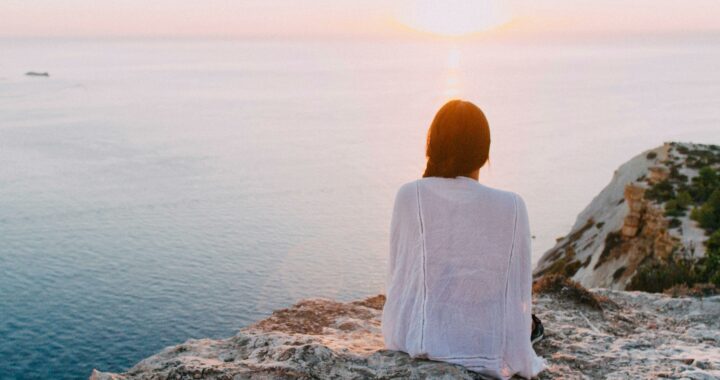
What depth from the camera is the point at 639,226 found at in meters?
33.4

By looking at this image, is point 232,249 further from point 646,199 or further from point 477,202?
point 477,202

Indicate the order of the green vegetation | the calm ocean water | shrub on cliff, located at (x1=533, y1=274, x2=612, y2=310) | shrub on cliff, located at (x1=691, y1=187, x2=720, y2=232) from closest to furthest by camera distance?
shrub on cliff, located at (x1=533, y1=274, x2=612, y2=310)
the green vegetation
shrub on cliff, located at (x1=691, y1=187, x2=720, y2=232)
the calm ocean water

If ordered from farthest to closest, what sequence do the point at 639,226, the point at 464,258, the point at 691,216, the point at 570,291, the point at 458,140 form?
the point at 639,226 → the point at 691,216 → the point at 570,291 → the point at 464,258 → the point at 458,140

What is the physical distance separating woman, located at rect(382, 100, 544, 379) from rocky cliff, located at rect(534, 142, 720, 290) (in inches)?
615

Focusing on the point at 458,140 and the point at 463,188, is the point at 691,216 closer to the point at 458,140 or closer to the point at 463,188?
the point at 463,188

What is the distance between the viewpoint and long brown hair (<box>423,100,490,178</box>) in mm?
5871

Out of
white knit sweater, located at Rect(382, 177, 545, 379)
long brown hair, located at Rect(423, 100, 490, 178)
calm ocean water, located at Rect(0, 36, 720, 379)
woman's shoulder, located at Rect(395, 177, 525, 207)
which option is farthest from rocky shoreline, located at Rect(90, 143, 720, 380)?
calm ocean water, located at Rect(0, 36, 720, 379)

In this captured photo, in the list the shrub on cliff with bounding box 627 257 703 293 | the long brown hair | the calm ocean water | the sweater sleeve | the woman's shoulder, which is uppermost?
the long brown hair

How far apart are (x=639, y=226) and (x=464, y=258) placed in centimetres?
3014

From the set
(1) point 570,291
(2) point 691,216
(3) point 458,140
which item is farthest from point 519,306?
(2) point 691,216

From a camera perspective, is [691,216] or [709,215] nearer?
[709,215]

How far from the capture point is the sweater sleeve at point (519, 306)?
613cm

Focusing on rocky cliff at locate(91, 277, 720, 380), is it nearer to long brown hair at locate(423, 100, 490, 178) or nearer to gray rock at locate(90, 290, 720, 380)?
gray rock at locate(90, 290, 720, 380)

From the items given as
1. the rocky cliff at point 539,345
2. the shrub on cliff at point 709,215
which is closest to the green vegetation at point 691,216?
the shrub on cliff at point 709,215
